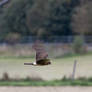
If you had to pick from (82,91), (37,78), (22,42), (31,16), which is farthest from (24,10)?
(82,91)

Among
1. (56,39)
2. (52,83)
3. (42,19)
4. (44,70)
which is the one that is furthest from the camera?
(42,19)

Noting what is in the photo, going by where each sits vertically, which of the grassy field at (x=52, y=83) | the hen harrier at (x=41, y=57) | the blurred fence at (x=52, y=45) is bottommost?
the grassy field at (x=52, y=83)

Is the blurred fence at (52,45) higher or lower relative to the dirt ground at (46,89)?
higher

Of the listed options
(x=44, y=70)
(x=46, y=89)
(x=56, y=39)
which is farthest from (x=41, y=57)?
(x=56, y=39)

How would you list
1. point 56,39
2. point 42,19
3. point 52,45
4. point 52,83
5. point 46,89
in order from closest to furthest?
point 46,89 → point 52,83 → point 52,45 → point 56,39 → point 42,19

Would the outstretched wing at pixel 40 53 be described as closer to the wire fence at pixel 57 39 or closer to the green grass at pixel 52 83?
the green grass at pixel 52 83

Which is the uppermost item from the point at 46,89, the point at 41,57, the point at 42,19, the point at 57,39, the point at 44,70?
the point at 42,19

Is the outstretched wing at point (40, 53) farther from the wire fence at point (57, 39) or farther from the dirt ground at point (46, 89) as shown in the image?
the wire fence at point (57, 39)

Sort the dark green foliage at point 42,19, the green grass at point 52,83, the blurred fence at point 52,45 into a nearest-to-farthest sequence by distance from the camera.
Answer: the green grass at point 52,83 → the blurred fence at point 52,45 → the dark green foliage at point 42,19

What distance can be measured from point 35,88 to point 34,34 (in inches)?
984

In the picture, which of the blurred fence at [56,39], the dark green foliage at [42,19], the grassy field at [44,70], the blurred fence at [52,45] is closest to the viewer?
the grassy field at [44,70]

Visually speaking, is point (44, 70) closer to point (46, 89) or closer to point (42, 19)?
point (46, 89)

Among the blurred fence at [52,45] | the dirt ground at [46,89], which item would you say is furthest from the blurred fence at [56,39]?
the dirt ground at [46,89]

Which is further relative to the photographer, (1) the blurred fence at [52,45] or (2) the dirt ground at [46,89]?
(1) the blurred fence at [52,45]
